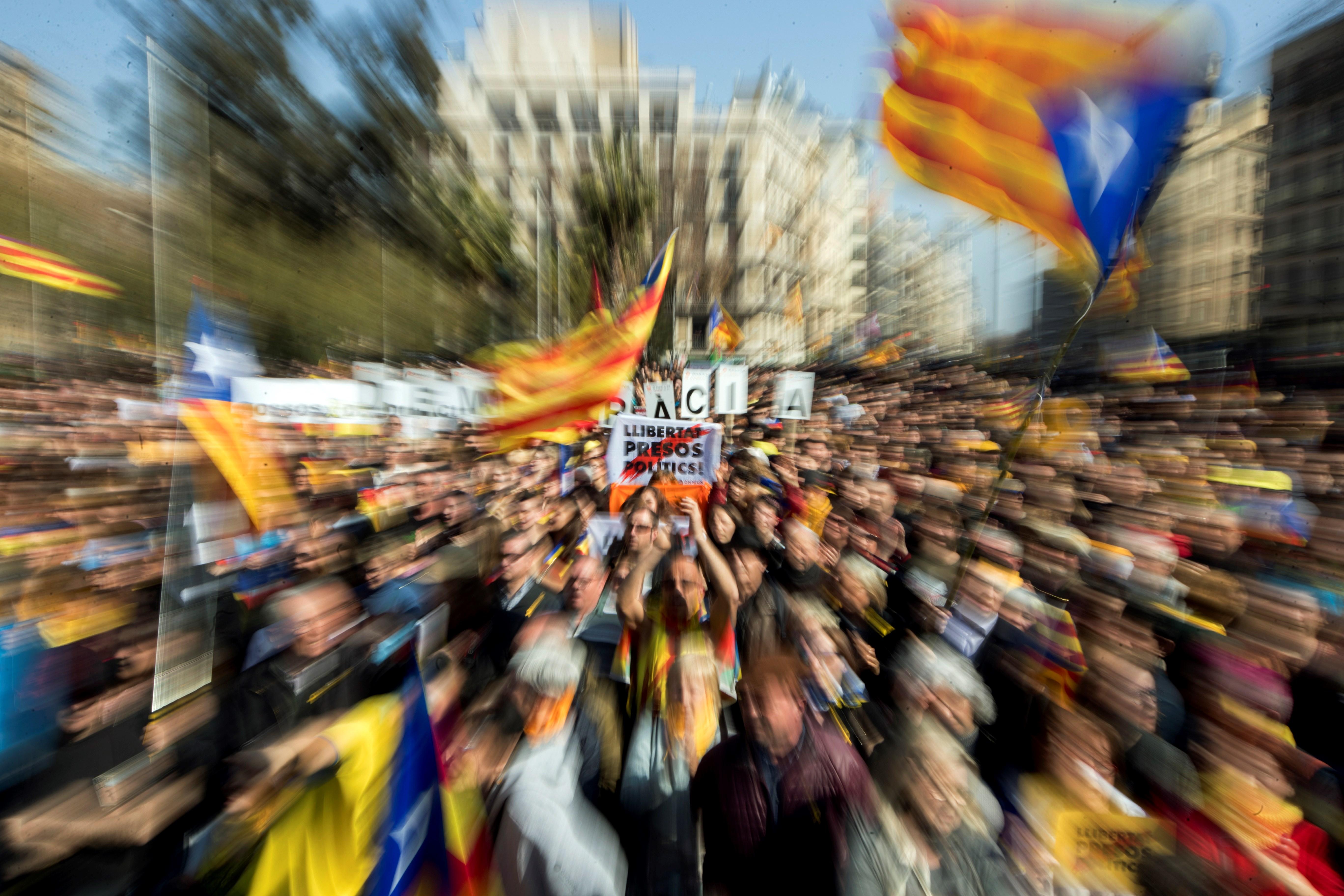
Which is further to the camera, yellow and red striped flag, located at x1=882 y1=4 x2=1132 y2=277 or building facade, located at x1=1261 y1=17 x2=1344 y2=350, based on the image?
building facade, located at x1=1261 y1=17 x2=1344 y2=350

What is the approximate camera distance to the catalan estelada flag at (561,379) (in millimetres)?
4488

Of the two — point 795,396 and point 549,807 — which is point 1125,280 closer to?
point 549,807

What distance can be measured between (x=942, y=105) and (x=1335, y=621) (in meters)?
2.42

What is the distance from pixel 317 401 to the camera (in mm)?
5098

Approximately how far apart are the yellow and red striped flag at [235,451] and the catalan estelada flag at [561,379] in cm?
172

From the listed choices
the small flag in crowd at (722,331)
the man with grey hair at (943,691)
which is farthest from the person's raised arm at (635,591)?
the small flag in crowd at (722,331)

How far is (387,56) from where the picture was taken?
12.9 metres

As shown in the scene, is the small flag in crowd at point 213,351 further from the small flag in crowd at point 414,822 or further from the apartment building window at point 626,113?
the apartment building window at point 626,113

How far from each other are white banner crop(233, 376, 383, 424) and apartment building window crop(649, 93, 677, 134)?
82.1 feet

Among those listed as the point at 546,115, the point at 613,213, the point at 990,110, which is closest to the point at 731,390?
the point at 990,110

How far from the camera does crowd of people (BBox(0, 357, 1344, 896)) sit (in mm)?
1618

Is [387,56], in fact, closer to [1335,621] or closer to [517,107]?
[517,107]

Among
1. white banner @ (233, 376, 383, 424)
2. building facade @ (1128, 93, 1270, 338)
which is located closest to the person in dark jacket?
white banner @ (233, 376, 383, 424)

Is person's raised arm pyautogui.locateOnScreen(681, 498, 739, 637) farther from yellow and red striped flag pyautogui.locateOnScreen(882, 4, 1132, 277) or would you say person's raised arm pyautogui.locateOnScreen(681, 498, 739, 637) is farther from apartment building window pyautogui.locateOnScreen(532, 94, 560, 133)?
apartment building window pyautogui.locateOnScreen(532, 94, 560, 133)
